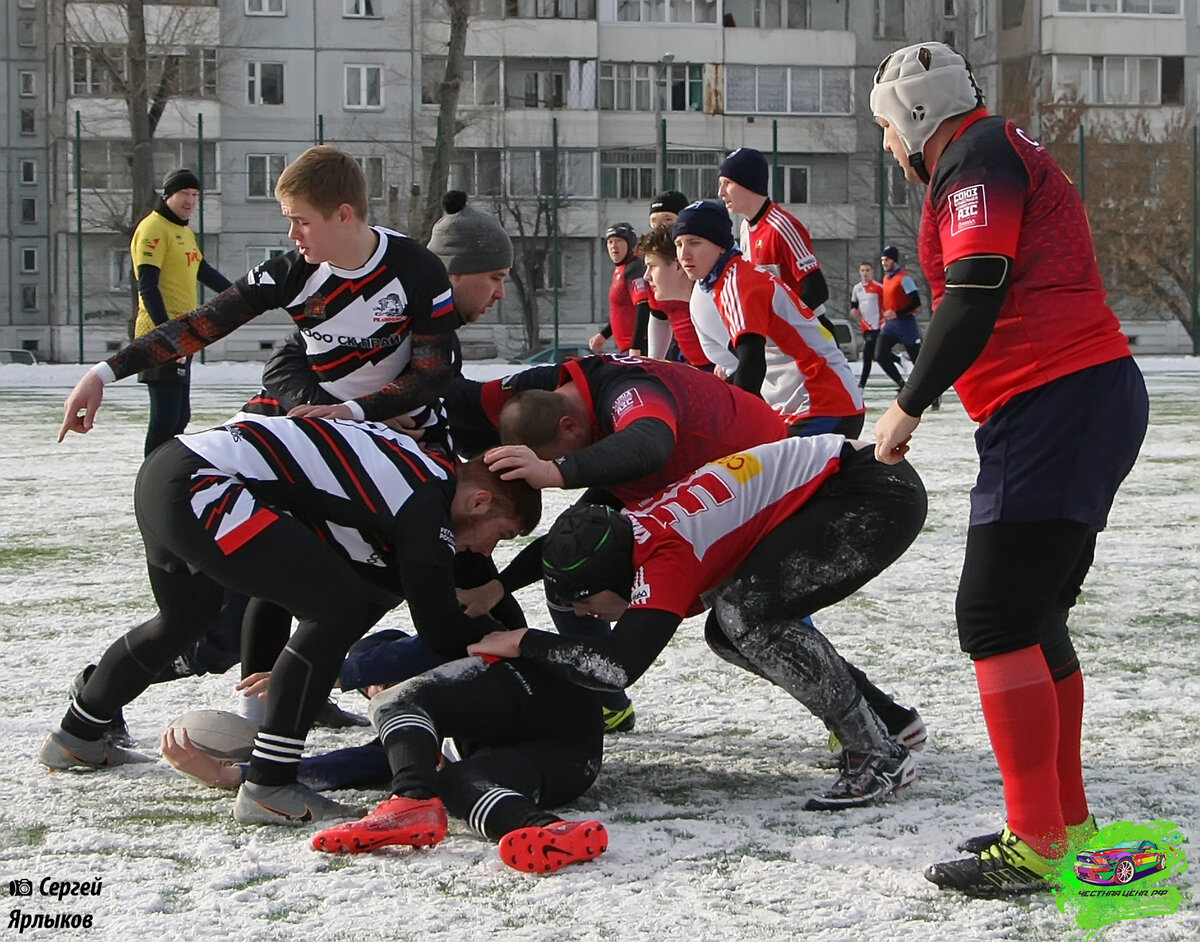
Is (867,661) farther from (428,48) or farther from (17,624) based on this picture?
(428,48)

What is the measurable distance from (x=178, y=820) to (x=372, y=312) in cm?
154

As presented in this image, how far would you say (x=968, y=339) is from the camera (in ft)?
9.60

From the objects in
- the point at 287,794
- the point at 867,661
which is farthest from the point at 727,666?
the point at 287,794

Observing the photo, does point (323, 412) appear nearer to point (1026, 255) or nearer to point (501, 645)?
point (501, 645)

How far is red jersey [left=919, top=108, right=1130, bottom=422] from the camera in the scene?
2947 mm

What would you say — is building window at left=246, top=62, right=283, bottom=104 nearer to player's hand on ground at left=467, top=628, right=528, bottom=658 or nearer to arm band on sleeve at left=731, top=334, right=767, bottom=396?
arm band on sleeve at left=731, top=334, right=767, bottom=396

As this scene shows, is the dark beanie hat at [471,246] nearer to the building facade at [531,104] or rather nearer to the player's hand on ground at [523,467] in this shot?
the player's hand on ground at [523,467]

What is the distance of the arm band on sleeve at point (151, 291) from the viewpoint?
9312 mm

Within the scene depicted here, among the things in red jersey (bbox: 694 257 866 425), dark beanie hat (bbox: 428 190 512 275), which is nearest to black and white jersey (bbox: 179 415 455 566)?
dark beanie hat (bbox: 428 190 512 275)

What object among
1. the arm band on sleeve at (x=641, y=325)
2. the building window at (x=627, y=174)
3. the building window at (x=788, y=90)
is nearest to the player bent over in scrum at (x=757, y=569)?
the arm band on sleeve at (x=641, y=325)

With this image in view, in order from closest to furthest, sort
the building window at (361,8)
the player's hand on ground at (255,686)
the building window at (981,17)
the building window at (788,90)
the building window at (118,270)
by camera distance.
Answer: the player's hand on ground at (255,686), the building window at (118,270), the building window at (361,8), the building window at (788,90), the building window at (981,17)

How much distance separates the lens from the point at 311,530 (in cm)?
361

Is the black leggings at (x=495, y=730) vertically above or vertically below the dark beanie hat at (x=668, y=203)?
below

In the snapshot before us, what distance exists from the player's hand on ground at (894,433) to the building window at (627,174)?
1614 inches
